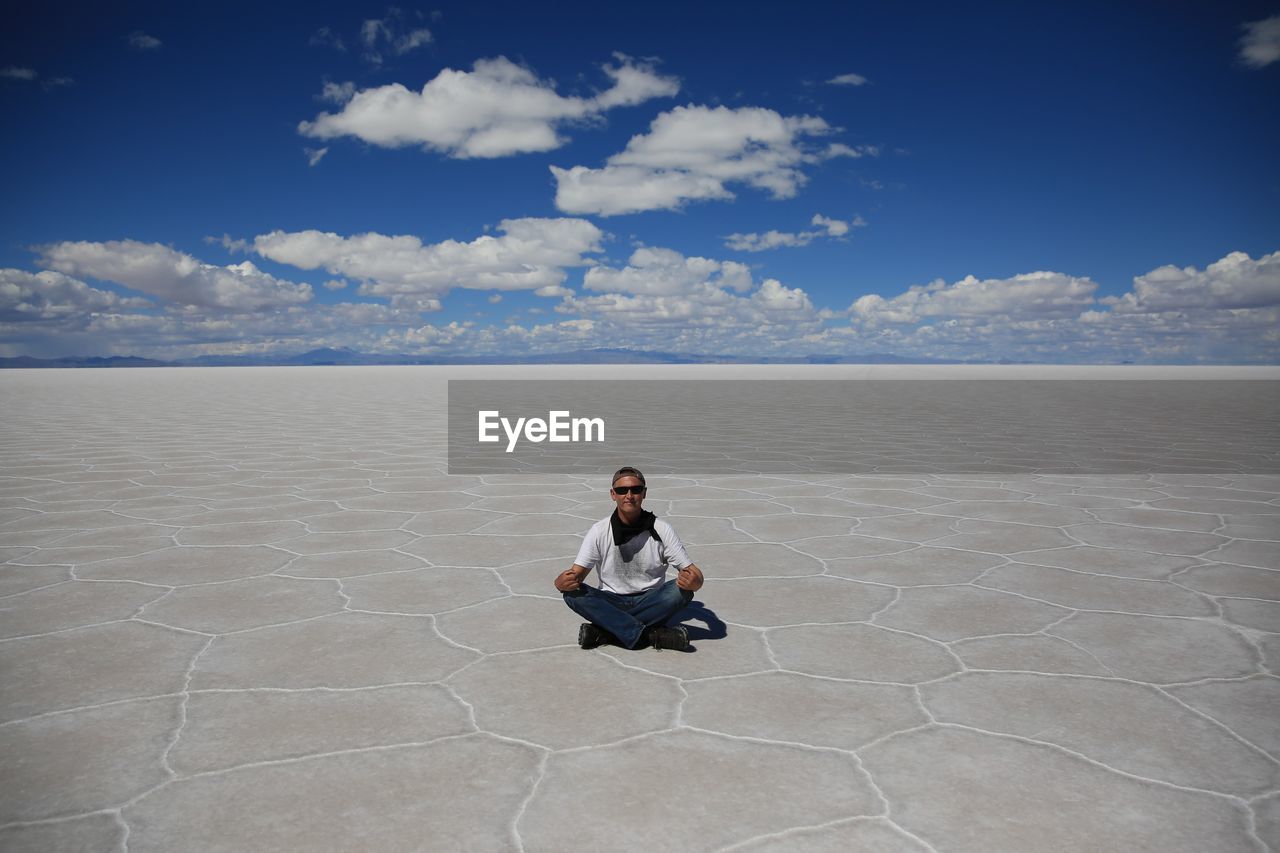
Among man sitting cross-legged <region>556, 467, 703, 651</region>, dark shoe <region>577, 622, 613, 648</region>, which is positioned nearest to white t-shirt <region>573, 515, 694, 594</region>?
man sitting cross-legged <region>556, 467, 703, 651</region>

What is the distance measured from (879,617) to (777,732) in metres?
1.08

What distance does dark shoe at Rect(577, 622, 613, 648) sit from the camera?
9.02 feet

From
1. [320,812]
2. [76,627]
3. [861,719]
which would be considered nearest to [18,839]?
[320,812]

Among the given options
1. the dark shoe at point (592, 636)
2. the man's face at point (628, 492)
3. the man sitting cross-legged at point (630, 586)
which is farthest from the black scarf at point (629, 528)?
the dark shoe at point (592, 636)

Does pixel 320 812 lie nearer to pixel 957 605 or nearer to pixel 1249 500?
pixel 957 605

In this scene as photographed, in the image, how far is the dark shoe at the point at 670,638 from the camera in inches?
106

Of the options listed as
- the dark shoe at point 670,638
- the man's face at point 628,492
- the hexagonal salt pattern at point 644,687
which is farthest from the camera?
the dark shoe at point 670,638

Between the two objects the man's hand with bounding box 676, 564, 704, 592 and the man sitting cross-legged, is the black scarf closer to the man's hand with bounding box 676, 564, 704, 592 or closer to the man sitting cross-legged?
the man sitting cross-legged

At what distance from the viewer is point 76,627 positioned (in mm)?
2943

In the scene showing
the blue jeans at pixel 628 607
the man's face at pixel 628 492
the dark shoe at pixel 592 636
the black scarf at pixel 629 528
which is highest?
the man's face at pixel 628 492

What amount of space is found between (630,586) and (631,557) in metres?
0.11

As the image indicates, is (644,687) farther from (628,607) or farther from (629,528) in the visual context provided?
(629,528)

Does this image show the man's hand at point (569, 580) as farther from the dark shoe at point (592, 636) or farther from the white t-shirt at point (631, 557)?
the dark shoe at point (592, 636)

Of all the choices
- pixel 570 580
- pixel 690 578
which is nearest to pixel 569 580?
pixel 570 580
